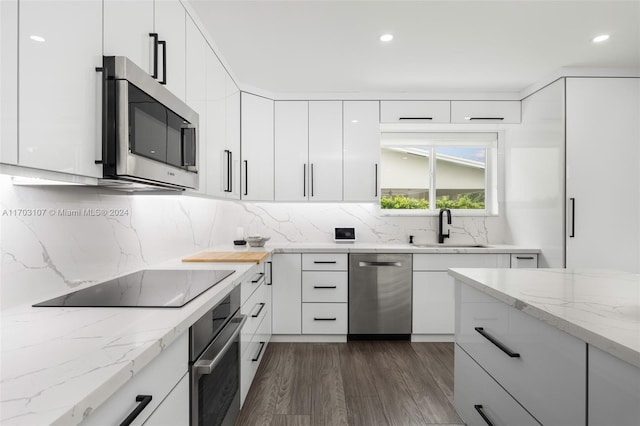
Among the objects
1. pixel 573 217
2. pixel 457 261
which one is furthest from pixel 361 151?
pixel 573 217

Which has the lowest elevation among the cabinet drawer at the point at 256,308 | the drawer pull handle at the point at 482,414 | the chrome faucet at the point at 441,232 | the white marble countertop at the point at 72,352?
the drawer pull handle at the point at 482,414

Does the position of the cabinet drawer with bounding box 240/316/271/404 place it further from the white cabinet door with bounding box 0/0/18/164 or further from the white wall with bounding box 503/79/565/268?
the white wall with bounding box 503/79/565/268

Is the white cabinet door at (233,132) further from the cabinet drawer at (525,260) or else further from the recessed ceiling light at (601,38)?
the recessed ceiling light at (601,38)

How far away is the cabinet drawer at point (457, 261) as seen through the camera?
125 inches

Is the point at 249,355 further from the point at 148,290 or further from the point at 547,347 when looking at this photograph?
the point at 547,347

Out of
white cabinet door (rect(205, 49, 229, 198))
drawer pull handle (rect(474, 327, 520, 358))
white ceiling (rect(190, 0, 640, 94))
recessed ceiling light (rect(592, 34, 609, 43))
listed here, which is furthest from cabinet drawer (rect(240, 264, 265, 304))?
recessed ceiling light (rect(592, 34, 609, 43))

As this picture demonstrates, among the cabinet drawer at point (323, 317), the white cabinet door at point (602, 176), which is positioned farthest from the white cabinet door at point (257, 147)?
the white cabinet door at point (602, 176)

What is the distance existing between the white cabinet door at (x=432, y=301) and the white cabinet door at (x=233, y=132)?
73.1 inches

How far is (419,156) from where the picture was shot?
390cm

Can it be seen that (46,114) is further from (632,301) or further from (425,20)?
(425,20)

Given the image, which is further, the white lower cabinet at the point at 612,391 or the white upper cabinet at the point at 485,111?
the white upper cabinet at the point at 485,111

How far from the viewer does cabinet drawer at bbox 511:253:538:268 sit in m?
3.15

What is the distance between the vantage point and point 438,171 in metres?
3.90

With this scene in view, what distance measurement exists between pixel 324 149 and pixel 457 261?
1695 mm
